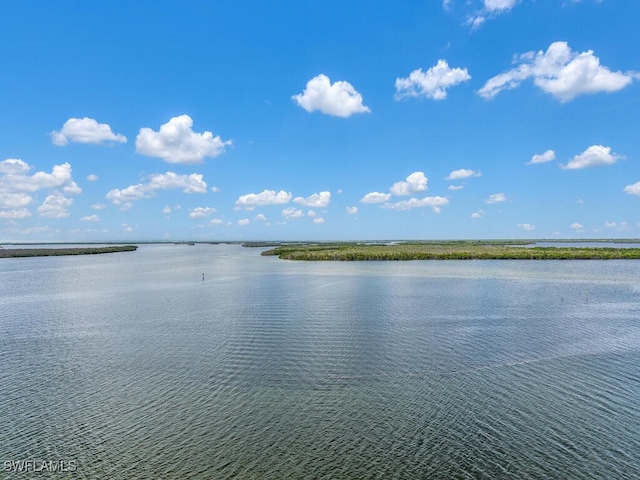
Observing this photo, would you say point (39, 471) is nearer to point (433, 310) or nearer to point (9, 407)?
point (9, 407)

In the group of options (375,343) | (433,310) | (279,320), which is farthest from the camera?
(433,310)

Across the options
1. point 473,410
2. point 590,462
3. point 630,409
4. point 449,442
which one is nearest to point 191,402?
point 449,442

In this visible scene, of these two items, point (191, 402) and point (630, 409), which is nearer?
point (630, 409)

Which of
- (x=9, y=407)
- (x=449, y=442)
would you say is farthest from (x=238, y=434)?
(x=9, y=407)

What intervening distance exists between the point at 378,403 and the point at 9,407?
1357 centimetres

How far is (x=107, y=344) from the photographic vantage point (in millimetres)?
21828

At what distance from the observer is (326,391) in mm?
15164

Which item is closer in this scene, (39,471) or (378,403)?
(39,471)

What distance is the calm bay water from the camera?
420 inches

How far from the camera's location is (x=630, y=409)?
43.5 ft

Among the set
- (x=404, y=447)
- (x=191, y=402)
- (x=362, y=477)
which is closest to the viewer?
(x=362, y=477)

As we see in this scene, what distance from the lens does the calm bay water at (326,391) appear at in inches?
420

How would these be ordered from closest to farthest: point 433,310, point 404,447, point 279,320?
1. point 404,447
2. point 279,320
3. point 433,310

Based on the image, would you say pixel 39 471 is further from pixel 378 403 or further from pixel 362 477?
pixel 378 403
